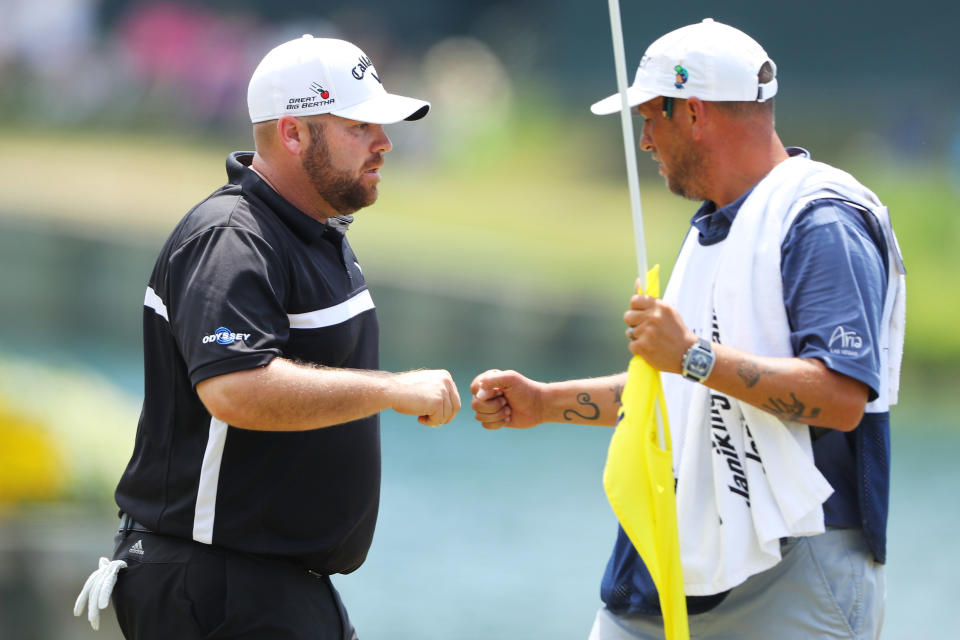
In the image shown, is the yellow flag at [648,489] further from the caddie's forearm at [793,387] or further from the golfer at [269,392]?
the golfer at [269,392]

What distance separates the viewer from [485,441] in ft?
41.0

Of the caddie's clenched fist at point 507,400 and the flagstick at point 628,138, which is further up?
the flagstick at point 628,138

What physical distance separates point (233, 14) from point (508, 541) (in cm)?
1358

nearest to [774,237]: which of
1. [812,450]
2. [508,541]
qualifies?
[812,450]

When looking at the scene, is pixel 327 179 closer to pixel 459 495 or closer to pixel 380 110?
pixel 380 110

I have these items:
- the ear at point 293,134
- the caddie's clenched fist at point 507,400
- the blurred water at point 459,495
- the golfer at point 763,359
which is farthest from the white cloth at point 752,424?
the blurred water at point 459,495

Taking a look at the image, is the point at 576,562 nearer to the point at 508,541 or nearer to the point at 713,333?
the point at 508,541

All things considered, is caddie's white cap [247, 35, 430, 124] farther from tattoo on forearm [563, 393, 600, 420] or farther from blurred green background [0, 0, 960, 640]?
blurred green background [0, 0, 960, 640]

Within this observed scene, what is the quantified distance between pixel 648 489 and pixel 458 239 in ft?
43.1

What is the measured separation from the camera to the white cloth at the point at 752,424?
3189mm

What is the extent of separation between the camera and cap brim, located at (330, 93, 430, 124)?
3.50m

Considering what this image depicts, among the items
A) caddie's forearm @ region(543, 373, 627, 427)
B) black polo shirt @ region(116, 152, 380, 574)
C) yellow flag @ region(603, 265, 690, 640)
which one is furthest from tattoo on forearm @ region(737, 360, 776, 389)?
black polo shirt @ region(116, 152, 380, 574)

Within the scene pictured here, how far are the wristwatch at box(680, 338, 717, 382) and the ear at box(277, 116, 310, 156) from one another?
1.20m

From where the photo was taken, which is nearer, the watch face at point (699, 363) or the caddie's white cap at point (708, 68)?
the watch face at point (699, 363)
